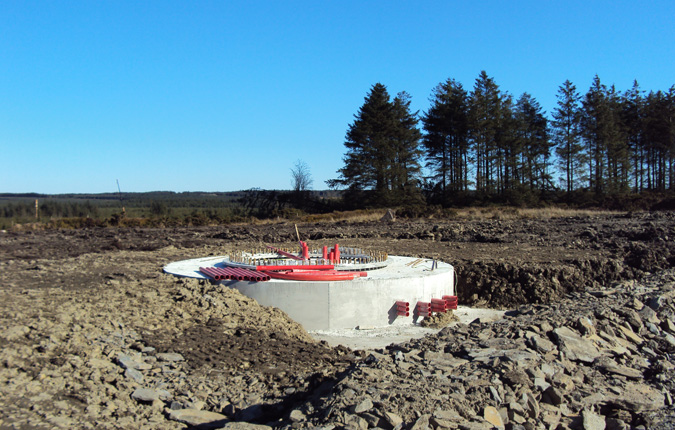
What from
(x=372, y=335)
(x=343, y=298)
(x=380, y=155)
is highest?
(x=380, y=155)

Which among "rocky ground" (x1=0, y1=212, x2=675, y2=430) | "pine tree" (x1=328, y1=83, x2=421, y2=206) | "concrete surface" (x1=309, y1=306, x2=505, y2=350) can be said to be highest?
"pine tree" (x1=328, y1=83, x2=421, y2=206)

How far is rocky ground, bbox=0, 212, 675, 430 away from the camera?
484cm

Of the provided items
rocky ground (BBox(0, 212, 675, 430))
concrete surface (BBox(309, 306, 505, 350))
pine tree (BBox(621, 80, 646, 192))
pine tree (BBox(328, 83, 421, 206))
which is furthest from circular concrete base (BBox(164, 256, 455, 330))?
pine tree (BBox(621, 80, 646, 192))

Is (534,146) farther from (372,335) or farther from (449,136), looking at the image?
(372,335)

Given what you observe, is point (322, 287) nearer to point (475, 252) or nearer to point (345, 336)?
point (345, 336)

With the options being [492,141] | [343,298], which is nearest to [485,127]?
[492,141]

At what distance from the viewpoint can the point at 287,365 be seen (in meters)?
7.03

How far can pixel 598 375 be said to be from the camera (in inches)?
228

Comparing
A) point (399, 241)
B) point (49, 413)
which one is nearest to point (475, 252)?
point (399, 241)

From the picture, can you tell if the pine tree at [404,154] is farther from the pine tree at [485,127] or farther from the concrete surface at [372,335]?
the concrete surface at [372,335]

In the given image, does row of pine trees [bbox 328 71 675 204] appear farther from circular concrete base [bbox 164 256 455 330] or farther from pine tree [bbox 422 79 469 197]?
circular concrete base [bbox 164 256 455 330]

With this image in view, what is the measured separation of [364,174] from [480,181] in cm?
958

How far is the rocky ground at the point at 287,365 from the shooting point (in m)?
4.84

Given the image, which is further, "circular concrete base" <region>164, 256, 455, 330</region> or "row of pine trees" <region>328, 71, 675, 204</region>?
"row of pine trees" <region>328, 71, 675, 204</region>
